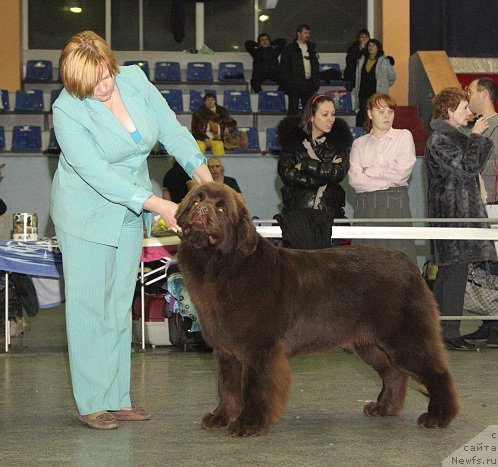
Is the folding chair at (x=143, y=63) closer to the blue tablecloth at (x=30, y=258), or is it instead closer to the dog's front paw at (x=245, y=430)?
the blue tablecloth at (x=30, y=258)

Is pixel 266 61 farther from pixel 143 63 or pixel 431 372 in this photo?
pixel 431 372

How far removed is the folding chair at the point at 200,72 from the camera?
15250 mm

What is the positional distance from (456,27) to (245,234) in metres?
13.5

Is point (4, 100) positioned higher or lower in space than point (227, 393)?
higher

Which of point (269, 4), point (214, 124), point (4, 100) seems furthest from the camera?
point (269, 4)

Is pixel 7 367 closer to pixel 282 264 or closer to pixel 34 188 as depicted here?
pixel 282 264

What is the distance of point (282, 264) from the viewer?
3.88 m

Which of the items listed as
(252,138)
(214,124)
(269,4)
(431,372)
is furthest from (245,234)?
(269,4)

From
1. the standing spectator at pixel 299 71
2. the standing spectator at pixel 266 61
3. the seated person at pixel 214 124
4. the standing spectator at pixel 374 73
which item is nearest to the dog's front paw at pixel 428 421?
the seated person at pixel 214 124

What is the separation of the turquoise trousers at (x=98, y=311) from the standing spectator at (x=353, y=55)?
10.7 m

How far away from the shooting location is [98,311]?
3.99m

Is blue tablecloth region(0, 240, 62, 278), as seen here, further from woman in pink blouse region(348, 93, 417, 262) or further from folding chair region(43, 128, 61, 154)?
folding chair region(43, 128, 61, 154)

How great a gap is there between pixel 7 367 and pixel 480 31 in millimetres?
12522

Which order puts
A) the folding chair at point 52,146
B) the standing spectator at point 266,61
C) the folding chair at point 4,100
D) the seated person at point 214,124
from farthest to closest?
1. the standing spectator at point 266,61
2. the folding chair at point 4,100
3. the folding chair at point 52,146
4. the seated person at point 214,124
